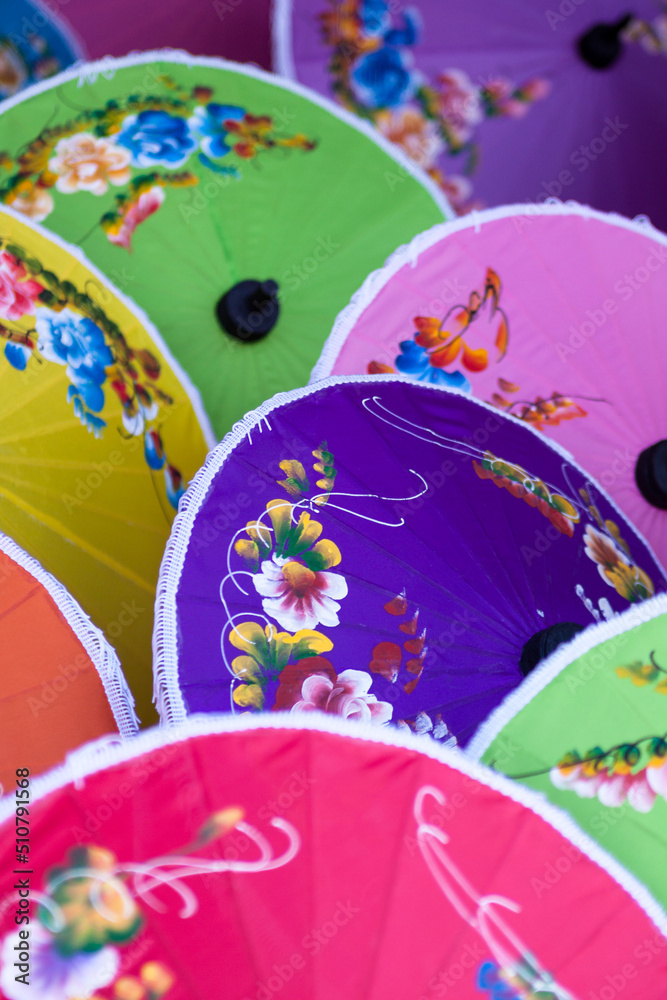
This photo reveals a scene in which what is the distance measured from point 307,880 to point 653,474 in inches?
31.1

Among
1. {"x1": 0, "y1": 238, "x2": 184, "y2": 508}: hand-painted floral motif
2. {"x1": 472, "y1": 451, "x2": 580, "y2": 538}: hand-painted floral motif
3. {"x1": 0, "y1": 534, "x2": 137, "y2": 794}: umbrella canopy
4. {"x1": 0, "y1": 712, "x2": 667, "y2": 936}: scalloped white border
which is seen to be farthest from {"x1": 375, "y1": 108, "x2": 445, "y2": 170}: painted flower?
{"x1": 0, "y1": 712, "x2": 667, "y2": 936}: scalloped white border

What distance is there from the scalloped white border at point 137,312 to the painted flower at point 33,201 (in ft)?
0.18

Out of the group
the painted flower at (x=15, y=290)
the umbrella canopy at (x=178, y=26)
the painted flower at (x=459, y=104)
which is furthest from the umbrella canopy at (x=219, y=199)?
the umbrella canopy at (x=178, y=26)

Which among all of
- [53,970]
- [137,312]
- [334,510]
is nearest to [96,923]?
[53,970]

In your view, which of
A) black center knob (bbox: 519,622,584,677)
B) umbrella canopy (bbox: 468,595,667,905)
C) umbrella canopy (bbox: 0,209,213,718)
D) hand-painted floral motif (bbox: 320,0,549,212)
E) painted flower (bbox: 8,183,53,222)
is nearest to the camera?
umbrella canopy (bbox: 468,595,667,905)

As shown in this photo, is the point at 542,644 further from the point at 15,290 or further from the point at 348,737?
the point at 15,290

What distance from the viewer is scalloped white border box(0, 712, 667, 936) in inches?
21.0

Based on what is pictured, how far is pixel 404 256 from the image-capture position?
1.07 m

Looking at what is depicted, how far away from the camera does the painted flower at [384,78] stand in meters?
1.56

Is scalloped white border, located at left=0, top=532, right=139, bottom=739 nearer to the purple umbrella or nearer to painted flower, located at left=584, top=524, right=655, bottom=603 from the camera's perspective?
the purple umbrella

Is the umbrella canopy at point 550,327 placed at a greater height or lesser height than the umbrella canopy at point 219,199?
lesser

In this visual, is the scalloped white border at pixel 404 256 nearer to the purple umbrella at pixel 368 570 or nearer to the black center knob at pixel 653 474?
the purple umbrella at pixel 368 570

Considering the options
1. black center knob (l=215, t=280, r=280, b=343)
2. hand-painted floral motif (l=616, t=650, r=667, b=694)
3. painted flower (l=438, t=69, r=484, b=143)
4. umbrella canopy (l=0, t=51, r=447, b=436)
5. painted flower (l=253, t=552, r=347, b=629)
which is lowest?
hand-painted floral motif (l=616, t=650, r=667, b=694)

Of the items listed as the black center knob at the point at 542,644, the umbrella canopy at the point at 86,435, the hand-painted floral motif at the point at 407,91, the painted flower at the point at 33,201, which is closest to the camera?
the black center knob at the point at 542,644
